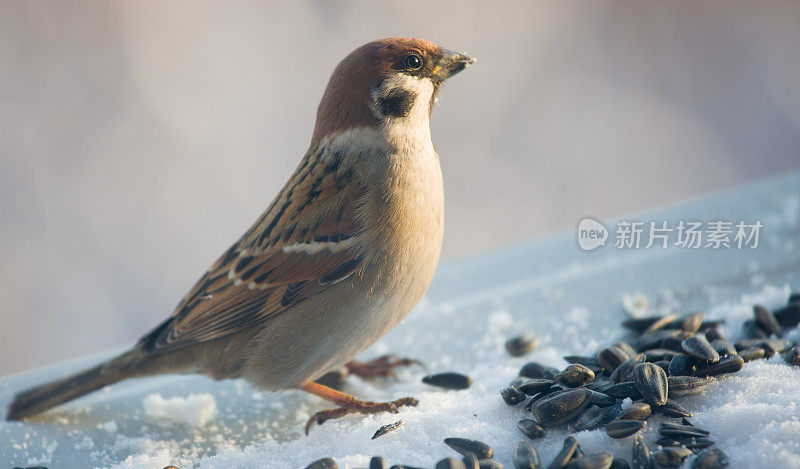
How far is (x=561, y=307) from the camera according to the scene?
2.29 meters

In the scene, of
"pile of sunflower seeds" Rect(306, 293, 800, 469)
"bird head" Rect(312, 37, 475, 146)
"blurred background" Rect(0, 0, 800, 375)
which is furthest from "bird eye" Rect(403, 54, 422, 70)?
"blurred background" Rect(0, 0, 800, 375)

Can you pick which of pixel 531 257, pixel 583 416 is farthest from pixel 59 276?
pixel 583 416

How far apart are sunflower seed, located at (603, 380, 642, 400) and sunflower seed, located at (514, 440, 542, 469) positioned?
0.85 feet

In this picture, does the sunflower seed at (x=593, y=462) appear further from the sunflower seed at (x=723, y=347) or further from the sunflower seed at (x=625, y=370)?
the sunflower seed at (x=723, y=347)

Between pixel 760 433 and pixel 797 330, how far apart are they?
0.65m

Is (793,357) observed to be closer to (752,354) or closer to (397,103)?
(752,354)

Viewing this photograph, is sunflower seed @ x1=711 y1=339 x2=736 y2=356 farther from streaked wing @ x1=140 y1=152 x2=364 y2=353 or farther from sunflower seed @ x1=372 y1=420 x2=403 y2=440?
streaked wing @ x1=140 y1=152 x2=364 y2=353

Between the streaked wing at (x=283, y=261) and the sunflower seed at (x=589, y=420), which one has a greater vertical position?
the streaked wing at (x=283, y=261)

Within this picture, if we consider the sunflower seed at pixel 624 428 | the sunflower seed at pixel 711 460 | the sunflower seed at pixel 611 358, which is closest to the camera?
the sunflower seed at pixel 711 460

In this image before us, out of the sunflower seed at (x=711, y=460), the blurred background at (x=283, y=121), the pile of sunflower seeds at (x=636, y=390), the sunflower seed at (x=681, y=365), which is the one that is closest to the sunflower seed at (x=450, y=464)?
the pile of sunflower seeds at (x=636, y=390)

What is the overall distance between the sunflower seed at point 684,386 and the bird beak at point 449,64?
831mm

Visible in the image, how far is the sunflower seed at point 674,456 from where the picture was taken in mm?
1390

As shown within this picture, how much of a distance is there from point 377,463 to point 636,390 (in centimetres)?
57

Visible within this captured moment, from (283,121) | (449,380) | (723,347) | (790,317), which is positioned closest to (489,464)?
(449,380)
